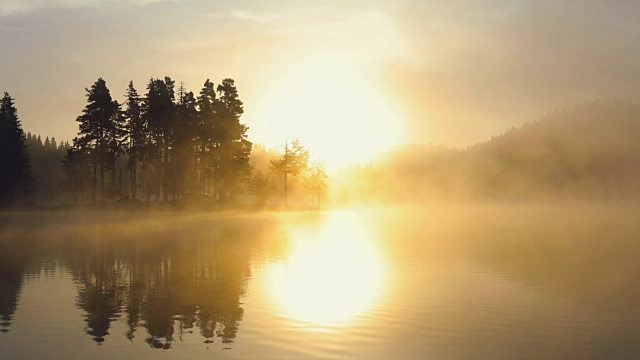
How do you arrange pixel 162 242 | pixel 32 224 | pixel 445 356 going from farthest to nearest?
1. pixel 32 224
2. pixel 162 242
3. pixel 445 356

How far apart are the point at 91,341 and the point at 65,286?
10023 mm

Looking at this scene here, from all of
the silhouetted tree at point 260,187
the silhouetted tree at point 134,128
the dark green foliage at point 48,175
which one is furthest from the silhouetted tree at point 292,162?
the dark green foliage at point 48,175

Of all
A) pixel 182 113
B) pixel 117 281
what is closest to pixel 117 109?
pixel 182 113

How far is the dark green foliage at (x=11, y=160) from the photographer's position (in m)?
89.7

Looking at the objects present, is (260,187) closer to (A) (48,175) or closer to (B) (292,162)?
(B) (292,162)

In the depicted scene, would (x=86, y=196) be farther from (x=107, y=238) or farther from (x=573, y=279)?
(x=573, y=279)

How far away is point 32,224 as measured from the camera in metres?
63.9

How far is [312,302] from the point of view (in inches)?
900

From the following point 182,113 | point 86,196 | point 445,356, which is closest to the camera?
point 445,356

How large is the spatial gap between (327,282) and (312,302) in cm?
553

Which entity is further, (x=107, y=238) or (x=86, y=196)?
(x=86, y=196)

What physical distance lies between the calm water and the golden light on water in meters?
0.11

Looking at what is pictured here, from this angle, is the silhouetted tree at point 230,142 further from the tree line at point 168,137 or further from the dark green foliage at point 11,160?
the dark green foliage at point 11,160

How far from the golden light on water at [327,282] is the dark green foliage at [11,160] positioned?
2539 inches
